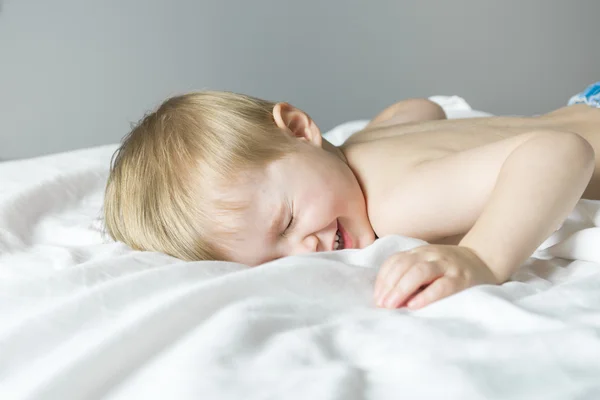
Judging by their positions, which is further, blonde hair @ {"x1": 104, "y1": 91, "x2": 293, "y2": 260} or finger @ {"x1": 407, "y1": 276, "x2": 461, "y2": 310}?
blonde hair @ {"x1": 104, "y1": 91, "x2": 293, "y2": 260}

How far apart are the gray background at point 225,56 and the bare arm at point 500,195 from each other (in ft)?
5.75

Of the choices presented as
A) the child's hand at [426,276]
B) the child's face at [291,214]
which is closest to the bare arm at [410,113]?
the child's face at [291,214]

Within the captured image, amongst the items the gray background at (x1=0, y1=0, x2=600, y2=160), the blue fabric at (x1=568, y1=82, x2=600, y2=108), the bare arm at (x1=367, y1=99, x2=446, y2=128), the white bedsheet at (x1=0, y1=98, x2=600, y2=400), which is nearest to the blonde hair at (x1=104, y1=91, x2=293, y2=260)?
the white bedsheet at (x1=0, y1=98, x2=600, y2=400)

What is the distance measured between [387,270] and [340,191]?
0.98ft

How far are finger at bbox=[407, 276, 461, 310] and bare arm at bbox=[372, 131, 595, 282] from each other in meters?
0.08

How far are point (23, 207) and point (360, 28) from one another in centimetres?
185

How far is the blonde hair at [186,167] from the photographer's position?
3.16 feet

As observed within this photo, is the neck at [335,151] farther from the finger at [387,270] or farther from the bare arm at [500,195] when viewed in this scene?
the finger at [387,270]

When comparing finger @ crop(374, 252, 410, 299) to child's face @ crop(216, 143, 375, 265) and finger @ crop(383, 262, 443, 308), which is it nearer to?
finger @ crop(383, 262, 443, 308)

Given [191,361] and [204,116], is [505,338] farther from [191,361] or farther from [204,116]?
[204,116]

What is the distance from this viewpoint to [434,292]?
691 millimetres

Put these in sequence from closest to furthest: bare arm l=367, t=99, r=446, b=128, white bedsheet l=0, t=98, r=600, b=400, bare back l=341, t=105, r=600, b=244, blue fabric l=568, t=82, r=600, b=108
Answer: white bedsheet l=0, t=98, r=600, b=400, bare back l=341, t=105, r=600, b=244, blue fabric l=568, t=82, r=600, b=108, bare arm l=367, t=99, r=446, b=128

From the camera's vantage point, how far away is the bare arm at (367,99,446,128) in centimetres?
164

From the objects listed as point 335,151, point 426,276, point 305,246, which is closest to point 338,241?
point 305,246
